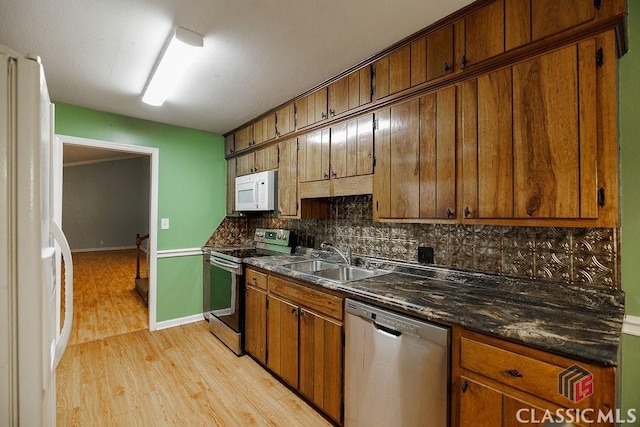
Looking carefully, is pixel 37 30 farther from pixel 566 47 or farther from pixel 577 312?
pixel 577 312

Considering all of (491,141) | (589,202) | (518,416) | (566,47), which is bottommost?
(518,416)

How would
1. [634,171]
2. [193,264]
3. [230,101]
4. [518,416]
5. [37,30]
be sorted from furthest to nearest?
[193,264] < [230,101] < [37,30] < [634,171] < [518,416]

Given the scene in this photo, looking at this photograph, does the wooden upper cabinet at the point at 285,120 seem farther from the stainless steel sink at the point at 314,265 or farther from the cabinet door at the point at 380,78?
the stainless steel sink at the point at 314,265

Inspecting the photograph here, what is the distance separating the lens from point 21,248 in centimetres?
81

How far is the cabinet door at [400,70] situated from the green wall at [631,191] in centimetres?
102

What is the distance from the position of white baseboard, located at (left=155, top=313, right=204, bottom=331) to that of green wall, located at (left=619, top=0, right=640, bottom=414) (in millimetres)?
3829

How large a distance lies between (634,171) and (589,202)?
1.44 ft

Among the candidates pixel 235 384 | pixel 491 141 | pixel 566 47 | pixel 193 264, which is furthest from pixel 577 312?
pixel 193 264

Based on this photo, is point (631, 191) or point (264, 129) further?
point (264, 129)

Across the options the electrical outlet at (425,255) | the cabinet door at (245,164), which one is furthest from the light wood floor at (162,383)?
the cabinet door at (245,164)

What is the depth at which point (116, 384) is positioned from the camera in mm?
2346

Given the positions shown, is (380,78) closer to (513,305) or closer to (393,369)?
(513,305)

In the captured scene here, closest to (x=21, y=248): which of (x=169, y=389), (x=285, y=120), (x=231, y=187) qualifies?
(x=169, y=389)

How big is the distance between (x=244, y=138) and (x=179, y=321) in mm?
2355
